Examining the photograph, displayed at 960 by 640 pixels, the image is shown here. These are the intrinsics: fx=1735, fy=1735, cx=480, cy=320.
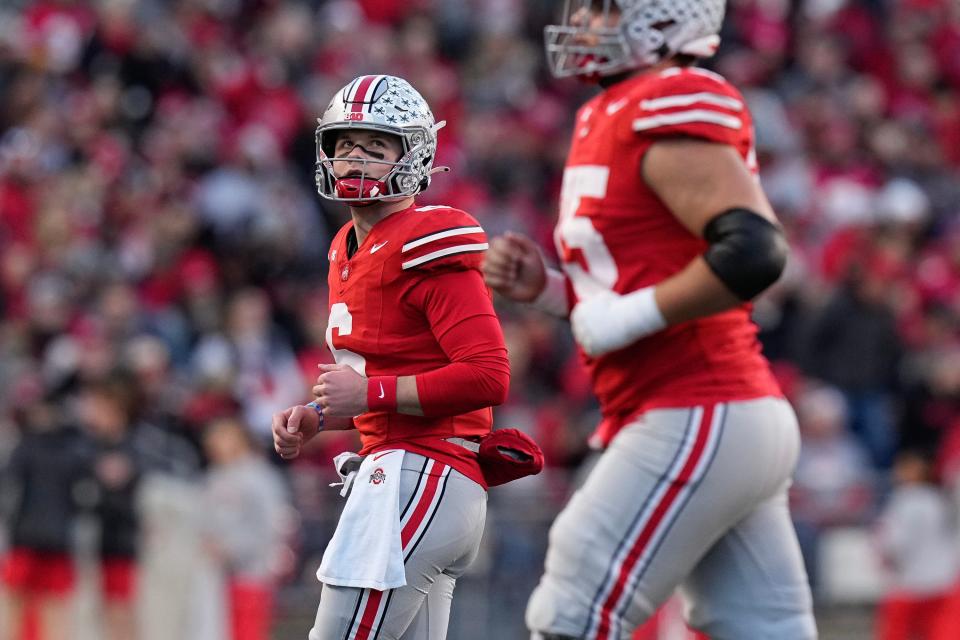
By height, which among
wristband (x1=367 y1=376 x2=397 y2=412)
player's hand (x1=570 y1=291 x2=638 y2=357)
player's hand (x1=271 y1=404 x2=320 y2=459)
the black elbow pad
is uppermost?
the black elbow pad

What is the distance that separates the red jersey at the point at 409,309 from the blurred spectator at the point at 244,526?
601cm

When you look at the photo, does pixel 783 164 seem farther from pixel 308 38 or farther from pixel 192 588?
pixel 192 588

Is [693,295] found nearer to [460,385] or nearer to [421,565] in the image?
[460,385]

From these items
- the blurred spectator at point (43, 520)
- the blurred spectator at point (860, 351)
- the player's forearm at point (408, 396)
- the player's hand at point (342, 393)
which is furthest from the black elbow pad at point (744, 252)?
the blurred spectator at point (860, 351)

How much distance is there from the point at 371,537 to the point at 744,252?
44.5 inches

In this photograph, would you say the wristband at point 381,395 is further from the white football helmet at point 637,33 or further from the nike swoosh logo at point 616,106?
the white football helmet at point 637,33

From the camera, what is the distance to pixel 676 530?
412 centimetres

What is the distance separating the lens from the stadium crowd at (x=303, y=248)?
10.3m

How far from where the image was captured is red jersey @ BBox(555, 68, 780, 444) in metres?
4.14

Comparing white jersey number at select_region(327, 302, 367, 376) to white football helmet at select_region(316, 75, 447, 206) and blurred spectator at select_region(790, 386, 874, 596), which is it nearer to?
white football helmet at select_region(316, 75, 447, 206)

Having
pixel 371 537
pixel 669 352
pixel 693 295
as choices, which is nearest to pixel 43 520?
pixel 371 537

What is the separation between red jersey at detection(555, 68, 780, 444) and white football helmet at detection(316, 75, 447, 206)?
1.37 feet

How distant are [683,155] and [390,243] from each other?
0.77 m

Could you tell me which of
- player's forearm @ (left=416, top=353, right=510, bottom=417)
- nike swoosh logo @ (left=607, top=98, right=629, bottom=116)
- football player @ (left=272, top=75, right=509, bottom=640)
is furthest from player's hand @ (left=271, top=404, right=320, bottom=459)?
nike swoosh logo @ (left=607, top=98, right=629, bottom=116)
